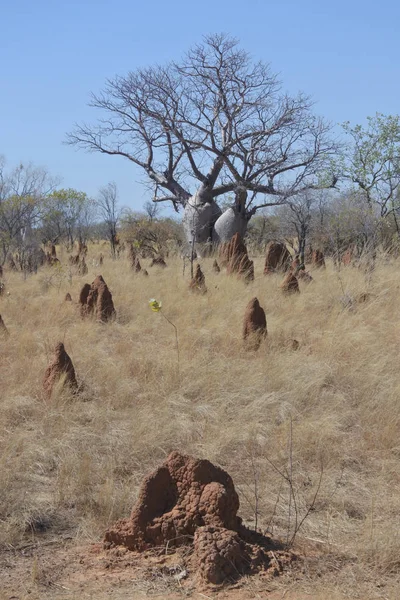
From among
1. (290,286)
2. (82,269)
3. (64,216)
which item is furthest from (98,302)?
(64,216)

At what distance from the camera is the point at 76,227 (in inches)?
1222

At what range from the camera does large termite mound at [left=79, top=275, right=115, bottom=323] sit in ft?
28.1

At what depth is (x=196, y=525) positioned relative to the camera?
3.35m

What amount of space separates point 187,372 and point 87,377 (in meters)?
0.84

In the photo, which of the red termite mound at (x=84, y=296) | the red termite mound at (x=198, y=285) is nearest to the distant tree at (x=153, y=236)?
the red termite mound at (x=198, y=285)

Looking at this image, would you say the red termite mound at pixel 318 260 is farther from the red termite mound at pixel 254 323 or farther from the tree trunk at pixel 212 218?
the tree trunk at pixel 212 218

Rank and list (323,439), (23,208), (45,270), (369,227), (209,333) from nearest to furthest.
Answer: (323,439) → (209,333) → (369,227) → (45,270) → (23,208)

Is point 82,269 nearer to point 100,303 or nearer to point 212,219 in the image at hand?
point 100,303

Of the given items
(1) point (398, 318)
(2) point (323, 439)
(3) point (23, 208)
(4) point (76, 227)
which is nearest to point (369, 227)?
(1) point (398, 318)

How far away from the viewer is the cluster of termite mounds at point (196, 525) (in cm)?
311

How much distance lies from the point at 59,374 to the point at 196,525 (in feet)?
8.97

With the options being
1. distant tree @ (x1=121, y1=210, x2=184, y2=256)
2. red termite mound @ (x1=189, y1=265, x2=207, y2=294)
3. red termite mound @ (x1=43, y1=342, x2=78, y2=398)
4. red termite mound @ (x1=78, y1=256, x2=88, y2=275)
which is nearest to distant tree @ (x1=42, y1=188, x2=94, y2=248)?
distant tree @ (x1=121, y1=210, x2=184, y2=256)

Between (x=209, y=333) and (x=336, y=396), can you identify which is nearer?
(x=336, y=396)

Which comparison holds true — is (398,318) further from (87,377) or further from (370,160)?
(370,160)
